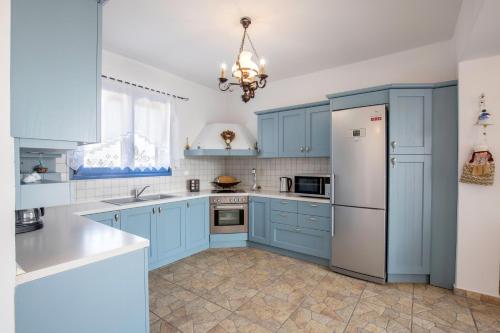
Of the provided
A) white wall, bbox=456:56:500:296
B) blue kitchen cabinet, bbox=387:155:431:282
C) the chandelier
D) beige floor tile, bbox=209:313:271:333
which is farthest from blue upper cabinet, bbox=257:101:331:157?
beige floor tile, bbox=209:313:271:333

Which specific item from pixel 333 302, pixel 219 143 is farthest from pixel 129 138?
pixel 333 302

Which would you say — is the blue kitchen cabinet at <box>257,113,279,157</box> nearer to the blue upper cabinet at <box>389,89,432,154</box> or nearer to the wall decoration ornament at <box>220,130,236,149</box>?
the wall decoration ornament at <box>220,130,236,149</box>

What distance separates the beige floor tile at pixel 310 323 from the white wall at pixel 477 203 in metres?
1.43

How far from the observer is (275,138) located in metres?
3.85

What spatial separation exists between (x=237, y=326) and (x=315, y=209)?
5.60ft

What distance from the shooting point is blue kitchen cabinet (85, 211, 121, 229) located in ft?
7.98

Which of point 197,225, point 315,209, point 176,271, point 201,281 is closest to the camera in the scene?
point 201,281

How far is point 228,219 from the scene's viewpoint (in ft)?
12.5

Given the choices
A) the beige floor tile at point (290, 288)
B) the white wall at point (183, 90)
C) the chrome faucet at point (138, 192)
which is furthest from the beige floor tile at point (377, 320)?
the white wall at point (183, 90)

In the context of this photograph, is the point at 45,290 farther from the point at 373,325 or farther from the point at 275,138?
the point at 275,138

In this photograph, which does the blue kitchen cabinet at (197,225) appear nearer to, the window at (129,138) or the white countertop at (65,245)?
the window at (129,138)

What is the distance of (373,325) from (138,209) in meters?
2.54

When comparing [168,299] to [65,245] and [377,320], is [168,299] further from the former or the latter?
[377,320]

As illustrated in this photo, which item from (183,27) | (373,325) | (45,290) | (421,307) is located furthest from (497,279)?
(183,27)
